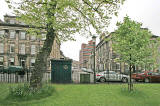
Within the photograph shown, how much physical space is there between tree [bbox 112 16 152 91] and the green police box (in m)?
5.72

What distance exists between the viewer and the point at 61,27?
7.21 metres

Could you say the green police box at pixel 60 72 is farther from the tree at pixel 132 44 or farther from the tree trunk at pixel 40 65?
the tree at pixel 132 44

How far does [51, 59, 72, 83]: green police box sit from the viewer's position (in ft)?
39.8

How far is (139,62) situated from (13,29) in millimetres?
36706

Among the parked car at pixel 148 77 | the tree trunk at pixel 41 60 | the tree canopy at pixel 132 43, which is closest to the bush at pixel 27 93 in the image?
the tree trunk at pixel 41 60

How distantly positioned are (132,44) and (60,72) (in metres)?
7.43

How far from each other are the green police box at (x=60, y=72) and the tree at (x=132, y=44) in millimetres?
5725

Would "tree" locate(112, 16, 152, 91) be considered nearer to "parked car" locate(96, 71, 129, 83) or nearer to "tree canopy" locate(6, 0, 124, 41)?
"tree canopy" locate(6, 0, 124, 41)

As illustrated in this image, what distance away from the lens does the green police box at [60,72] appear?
12117 millimetres

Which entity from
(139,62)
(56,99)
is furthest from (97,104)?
(139,62)

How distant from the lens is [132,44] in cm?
793

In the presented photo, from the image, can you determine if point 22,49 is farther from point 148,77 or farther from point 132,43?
point 132,43

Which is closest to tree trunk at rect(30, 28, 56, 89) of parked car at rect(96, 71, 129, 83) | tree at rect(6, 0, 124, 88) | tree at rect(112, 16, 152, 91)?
tree at rect(6, 0, 124, 88)

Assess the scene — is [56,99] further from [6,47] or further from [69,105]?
[6,47]
